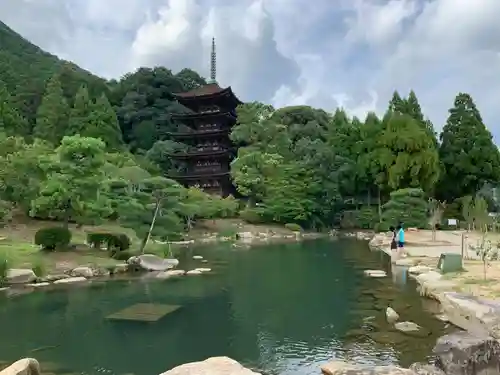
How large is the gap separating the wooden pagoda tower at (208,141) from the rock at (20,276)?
2785 centimetres

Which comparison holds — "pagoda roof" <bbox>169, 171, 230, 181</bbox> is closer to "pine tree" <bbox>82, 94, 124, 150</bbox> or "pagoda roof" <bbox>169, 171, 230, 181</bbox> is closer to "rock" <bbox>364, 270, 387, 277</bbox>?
"pine tree" <bbox>82, 94, 124, 150</bbox>

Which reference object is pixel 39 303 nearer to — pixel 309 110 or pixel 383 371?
pixel 383 371

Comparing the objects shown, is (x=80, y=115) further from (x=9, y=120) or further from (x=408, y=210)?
(x=408, y=210)

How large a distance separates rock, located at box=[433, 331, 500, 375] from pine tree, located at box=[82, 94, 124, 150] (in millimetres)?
41913

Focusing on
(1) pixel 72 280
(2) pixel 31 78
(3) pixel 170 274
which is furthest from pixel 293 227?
(2) pixel 31 78

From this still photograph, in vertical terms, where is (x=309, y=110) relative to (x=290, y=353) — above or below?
above

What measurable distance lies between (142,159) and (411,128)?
22898 millimetres

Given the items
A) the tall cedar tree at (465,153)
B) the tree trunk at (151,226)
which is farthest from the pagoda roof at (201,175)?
the tree trunk at (151,226)

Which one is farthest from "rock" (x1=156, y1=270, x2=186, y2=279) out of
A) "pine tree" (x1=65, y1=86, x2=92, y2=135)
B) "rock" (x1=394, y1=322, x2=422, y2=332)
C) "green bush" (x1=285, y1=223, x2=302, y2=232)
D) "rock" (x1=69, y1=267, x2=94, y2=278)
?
"pine tree" (x1=65, y1=86, x2=92, y2=135)

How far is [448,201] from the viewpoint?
131 ft

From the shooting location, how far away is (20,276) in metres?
13.8

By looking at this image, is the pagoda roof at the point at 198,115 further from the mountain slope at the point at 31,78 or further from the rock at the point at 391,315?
the rock at the point at 391,315

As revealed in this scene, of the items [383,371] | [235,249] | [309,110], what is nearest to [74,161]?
[235,249]

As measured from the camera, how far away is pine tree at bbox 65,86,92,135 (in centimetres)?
4597
